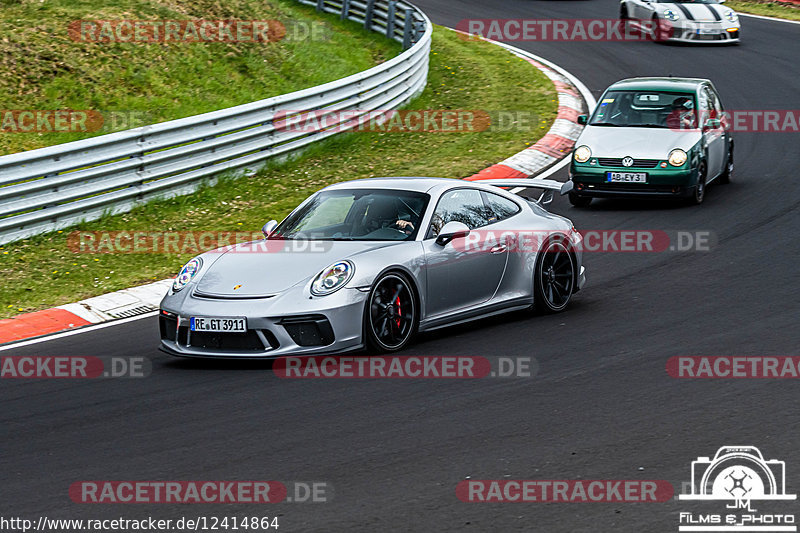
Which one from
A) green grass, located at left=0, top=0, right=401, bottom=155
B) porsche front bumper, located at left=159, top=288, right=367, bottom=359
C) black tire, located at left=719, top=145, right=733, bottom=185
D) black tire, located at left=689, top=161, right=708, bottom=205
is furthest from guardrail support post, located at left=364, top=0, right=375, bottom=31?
porsche front bumper, located at left=159, top=288, right=367, bottom=359

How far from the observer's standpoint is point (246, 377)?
8047 mm

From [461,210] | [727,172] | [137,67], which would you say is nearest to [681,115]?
[727,172]

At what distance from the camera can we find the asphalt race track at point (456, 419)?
556 centimetres

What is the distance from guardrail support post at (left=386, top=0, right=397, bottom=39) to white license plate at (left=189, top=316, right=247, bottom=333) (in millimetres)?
19653

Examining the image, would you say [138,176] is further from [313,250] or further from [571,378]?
[571,378]

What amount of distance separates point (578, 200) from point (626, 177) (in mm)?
804

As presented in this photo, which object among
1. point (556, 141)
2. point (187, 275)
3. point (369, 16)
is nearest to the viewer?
point (187, 275)

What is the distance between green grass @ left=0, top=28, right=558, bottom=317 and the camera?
11742mm

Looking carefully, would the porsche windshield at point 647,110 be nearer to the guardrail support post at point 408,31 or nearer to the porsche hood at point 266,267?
the porsche hood at point 266,267

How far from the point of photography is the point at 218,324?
26.8 ft

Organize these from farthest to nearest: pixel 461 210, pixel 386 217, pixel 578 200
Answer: pixel 578 200 → pixel 461 210 → pixel 386 217

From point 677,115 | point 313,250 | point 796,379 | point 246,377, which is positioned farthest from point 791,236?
point 246,377

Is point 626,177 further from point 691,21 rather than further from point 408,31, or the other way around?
point 691,21

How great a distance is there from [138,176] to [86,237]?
4.69ft
